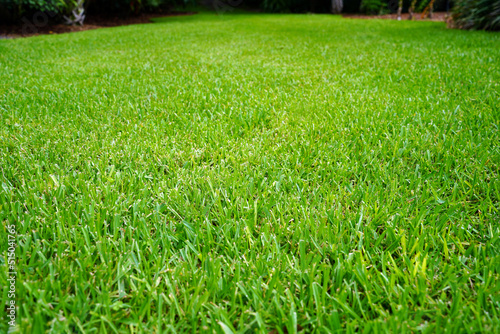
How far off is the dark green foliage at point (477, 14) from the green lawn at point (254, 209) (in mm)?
5988

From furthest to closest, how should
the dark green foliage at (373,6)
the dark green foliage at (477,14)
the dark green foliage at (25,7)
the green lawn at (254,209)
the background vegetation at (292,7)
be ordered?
the dark green foliage at (373,6), the dark green foliage at (25,7), the background vegetation at (292,7), the dark green foliage at (477,14), the green lawn at (254,209)

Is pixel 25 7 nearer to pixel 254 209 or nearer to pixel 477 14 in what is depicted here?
pixel 254 209

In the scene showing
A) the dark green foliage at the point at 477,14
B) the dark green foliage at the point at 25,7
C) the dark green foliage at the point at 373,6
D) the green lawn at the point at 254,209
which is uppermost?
the dark green foliage at the point at 373,6

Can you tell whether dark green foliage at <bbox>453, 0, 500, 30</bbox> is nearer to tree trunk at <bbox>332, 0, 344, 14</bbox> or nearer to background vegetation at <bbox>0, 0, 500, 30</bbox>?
background vegetation at <bbox>0, 0, 500, 30</bbox>

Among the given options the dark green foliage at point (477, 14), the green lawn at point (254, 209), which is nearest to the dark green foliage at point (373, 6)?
the dark green foliage at point (477, 14)

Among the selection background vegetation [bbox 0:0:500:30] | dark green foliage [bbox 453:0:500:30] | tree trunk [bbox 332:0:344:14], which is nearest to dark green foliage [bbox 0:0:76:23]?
background vegetation [bbox 0:0:500:30]

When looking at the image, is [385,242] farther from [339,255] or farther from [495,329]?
[495,329]

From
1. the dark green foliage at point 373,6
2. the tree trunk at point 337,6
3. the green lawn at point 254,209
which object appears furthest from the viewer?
the tree trunk at point 337,6

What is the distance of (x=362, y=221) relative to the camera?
137 centimetres

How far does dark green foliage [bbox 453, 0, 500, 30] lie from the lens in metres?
7.43

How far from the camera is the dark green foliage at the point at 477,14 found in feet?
24.4

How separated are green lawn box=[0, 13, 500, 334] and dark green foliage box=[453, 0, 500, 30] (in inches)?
236

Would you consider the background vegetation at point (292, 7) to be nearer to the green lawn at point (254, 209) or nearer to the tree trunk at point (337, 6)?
the tree trunk at point (337, 6)

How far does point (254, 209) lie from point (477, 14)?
9.47 meters
